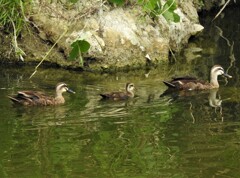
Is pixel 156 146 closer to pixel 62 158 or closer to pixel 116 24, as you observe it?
pixel 62 158

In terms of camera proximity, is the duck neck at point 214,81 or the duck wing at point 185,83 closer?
the duck wing at point 185,83

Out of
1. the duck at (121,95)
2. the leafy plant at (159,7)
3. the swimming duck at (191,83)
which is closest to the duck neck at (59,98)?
the duck at (121,95)

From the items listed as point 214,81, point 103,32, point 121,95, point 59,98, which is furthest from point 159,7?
point 103,32

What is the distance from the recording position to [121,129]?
1155 centimetres

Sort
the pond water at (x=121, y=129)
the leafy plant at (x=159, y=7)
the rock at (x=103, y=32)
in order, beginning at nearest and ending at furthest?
1. the leafy plant at (x=159, y=7)
2. the pond water at (x=121, y=129)
3. the rock at (x=103, y=32)

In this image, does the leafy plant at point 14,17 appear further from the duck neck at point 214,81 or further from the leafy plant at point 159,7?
the leafy plant at point 159,7

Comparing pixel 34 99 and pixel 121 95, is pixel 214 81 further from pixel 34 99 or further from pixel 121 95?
pixel 34 99

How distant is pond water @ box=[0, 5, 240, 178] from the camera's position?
31.5 ft

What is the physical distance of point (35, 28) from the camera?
1725cm

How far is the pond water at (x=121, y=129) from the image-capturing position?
9.60m

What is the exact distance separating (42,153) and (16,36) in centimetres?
683

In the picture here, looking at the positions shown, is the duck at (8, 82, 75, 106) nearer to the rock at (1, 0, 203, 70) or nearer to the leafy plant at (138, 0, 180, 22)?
the rock at (1, 0, 203, 70)

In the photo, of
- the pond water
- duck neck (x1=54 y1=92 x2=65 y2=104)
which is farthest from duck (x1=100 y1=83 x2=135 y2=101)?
duck neck (x1=54 y1=92 x2=65 y2=104)

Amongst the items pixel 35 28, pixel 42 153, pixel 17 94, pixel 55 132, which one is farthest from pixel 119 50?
pixel 42 153
